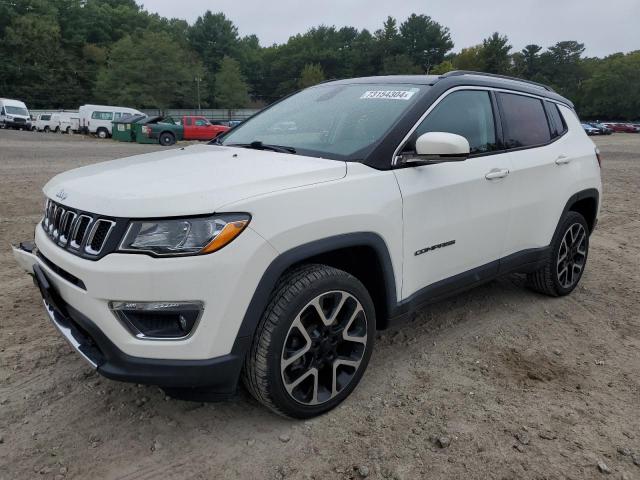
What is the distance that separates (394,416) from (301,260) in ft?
3.28

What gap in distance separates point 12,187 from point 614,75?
97.9m

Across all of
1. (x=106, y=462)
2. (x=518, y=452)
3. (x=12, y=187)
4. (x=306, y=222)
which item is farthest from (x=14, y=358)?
(x=12, y=187)

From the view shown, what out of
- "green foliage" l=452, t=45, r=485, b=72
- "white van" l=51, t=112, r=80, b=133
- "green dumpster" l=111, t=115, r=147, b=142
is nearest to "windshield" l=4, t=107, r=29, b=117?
"white van" l=51, t=112, r=80, b=133

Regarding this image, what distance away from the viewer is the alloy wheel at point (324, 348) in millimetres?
2521

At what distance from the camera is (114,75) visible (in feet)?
215

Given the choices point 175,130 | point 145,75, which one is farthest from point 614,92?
point 175,130

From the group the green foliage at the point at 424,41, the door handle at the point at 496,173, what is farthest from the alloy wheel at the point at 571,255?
the green foliage at the point at 424,41

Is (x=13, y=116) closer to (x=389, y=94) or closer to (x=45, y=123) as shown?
(x=45, y=123)

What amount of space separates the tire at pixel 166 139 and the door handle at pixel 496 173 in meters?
23.5

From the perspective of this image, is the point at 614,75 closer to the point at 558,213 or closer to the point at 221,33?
the point at 221,33

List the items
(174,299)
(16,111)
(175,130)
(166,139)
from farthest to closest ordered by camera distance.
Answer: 1. (16,111)
2. (175,130)
3. (166,139)
4. (174,299)

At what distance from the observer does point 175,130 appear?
85.5 ft

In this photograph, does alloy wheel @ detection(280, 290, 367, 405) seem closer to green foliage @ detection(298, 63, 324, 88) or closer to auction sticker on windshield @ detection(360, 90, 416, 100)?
auction sticker on windshield @ detection(360, 90, 416, 100)

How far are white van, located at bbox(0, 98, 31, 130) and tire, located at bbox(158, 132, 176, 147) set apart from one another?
57.5 feet
